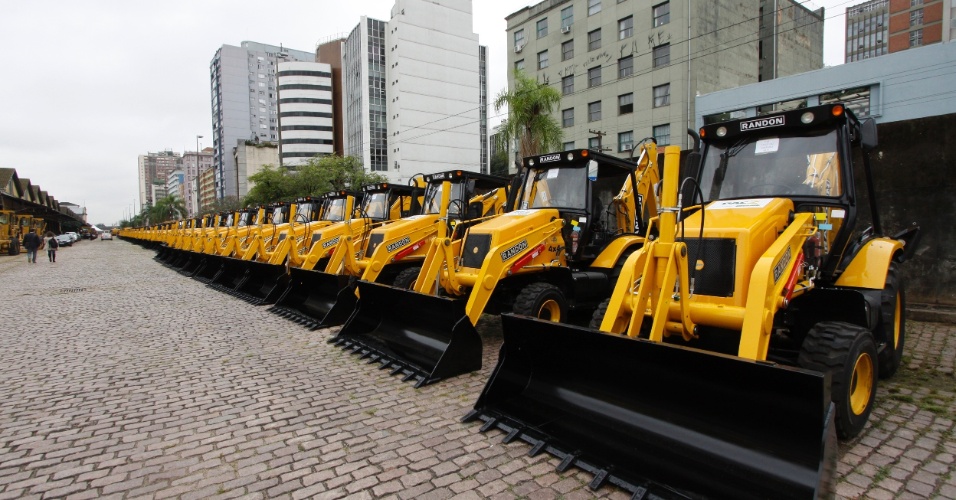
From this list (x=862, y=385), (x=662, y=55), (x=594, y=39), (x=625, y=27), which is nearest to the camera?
(x=862, y=385)

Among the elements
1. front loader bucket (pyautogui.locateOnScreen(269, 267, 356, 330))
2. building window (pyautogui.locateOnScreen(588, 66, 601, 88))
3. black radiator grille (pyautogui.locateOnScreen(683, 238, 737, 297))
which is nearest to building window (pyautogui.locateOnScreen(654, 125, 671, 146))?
building window (pyautogui.locateOnScreen(588, 66, 601, 88))

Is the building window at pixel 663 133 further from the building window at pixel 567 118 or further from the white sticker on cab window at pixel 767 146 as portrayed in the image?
the white sticker on cab window at pixel 767 146

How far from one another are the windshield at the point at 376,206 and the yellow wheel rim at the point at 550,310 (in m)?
5.73

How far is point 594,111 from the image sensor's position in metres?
36.2

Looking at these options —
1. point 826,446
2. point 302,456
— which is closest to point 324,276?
point 302,456

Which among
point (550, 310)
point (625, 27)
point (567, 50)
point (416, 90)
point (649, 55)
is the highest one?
point (416, 90)

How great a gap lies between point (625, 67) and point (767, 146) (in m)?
32.5

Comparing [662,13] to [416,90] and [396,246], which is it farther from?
[416,90]

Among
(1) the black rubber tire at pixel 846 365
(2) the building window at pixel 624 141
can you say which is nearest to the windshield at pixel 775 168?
(1) the black rubber tire at pixel 846 365

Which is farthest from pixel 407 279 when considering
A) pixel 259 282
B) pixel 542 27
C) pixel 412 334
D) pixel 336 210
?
pixel 542 27

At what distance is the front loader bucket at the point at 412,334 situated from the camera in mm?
5344

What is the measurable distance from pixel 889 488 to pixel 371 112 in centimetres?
8665

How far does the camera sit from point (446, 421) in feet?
14.1

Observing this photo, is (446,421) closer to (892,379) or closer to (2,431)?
(2,431)
